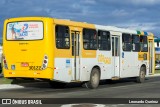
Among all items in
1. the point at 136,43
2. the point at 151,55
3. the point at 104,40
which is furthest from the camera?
the point at 151,55

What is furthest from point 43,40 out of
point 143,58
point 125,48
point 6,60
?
point 143,58

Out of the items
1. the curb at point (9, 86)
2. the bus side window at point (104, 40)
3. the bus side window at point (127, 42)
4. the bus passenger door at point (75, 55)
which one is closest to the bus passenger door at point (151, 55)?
the bus side window at point (127, 42)

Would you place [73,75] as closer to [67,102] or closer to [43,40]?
[43,40]

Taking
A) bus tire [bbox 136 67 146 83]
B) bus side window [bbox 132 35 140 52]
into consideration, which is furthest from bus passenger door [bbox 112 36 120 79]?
bus tire [bbox 136 67 146 83]

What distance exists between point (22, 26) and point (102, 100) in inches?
219

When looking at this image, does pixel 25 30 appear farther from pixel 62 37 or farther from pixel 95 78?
pixel 95 78

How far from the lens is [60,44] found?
2036 cm

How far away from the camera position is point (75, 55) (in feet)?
69.7

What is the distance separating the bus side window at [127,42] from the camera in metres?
25.8

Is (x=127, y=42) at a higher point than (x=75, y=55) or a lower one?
higher

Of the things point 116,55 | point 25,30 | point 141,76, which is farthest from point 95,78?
point 141,76

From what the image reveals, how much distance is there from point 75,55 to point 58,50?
1.34 m

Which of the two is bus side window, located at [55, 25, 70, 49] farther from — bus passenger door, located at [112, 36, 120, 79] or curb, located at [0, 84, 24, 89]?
bus passenger door, located at [112, 36, 120, 79]

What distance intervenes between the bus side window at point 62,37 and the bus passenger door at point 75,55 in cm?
48
